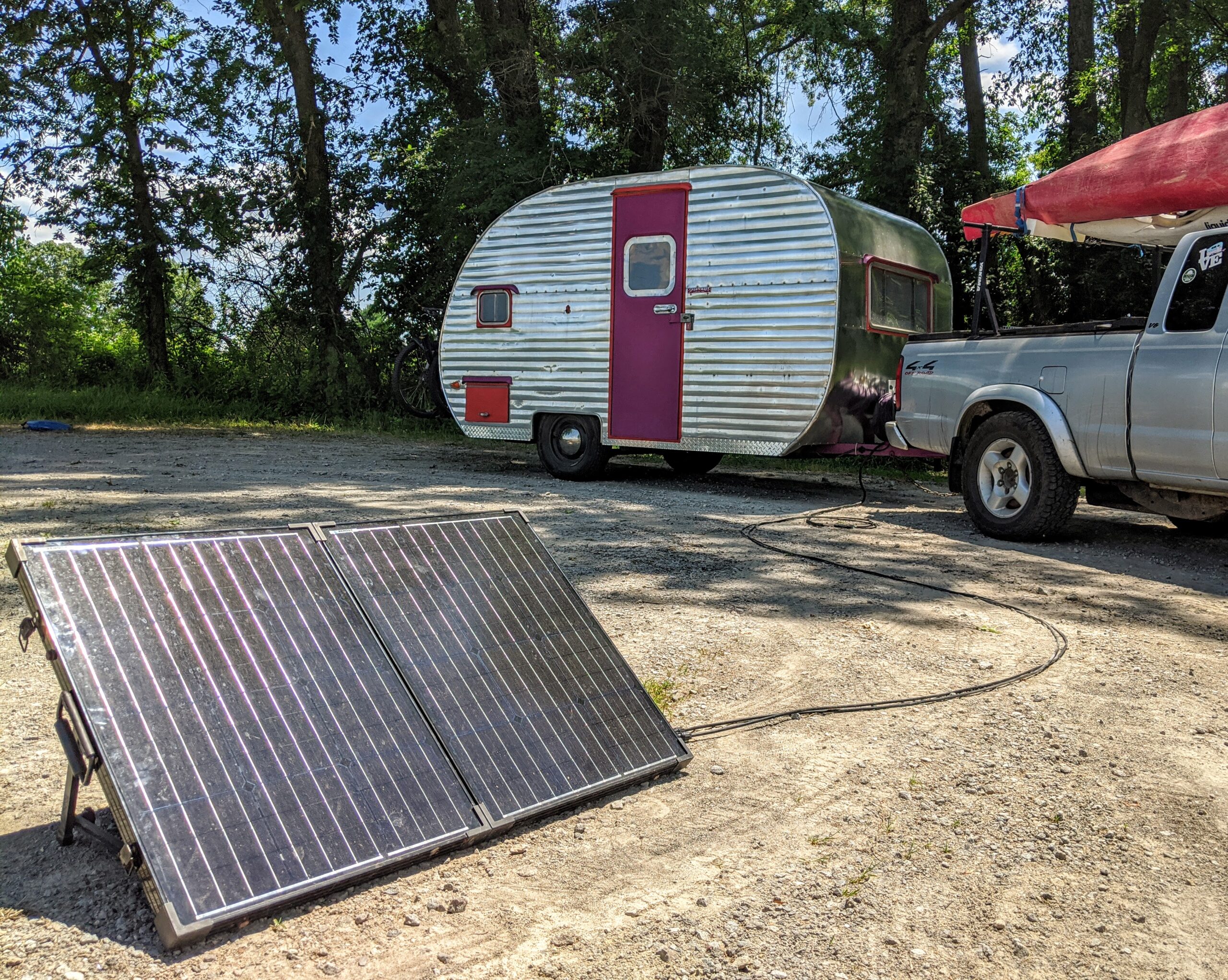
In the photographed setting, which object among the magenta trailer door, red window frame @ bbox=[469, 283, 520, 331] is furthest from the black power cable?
red window frame @ bbox=[469, 283, 520, 331]

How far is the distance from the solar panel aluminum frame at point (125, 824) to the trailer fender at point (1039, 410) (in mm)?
6002

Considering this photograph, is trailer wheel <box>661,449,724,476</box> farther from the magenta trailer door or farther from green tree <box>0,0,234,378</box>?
green tree <box>0,0,234,378</box>

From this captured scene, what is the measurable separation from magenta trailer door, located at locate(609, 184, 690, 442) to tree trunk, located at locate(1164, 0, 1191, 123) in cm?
1006

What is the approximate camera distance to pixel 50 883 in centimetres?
266

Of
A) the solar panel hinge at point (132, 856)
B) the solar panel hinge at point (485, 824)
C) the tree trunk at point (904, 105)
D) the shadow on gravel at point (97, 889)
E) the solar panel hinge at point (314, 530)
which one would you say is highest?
the tree trunk at point (904, 105)

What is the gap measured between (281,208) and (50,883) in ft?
61.9

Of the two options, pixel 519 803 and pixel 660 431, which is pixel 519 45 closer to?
pixel 660 431

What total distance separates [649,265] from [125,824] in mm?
9357

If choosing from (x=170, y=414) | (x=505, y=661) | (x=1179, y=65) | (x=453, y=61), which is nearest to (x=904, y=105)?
(x=1179, y=65)

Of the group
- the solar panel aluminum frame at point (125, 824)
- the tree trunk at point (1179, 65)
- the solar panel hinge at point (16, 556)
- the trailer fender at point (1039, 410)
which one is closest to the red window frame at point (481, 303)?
the trailer fender at point (1039, 410)

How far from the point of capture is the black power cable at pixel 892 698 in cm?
394

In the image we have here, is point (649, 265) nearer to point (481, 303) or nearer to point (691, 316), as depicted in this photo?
point (691, 316)

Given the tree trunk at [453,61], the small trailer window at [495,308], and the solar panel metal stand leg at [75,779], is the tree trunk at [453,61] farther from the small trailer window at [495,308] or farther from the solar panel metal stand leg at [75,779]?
the solar panel metal stand leg at [75,779]

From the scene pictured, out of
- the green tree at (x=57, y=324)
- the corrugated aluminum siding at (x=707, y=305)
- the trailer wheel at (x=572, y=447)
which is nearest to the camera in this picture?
the corrugated aluminum siding at (x=707, y=305)
